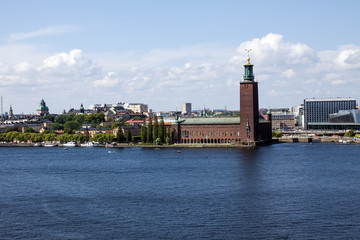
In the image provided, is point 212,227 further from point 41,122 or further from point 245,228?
point 41,122

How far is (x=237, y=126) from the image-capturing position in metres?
92.2

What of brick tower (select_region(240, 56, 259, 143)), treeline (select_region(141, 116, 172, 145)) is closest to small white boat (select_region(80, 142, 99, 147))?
treeline (select_region(141, 116, 172, 145))

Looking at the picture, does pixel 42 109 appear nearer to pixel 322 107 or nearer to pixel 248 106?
pixel 322 107

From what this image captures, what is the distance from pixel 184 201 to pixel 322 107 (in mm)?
126881

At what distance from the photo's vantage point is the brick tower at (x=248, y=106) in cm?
8988

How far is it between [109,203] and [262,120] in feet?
219

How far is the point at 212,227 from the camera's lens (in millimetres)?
28344

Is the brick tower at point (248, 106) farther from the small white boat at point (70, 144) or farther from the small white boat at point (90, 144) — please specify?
the small white boat at point (70, 144)

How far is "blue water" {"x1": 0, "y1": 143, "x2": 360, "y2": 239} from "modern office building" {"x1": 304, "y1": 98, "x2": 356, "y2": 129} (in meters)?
101

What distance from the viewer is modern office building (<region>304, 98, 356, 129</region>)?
156 m

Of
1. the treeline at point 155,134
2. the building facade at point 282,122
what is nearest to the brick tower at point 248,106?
the treeline at point 155,134

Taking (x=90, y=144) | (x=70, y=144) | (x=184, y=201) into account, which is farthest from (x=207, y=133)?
(x=184, y=201)

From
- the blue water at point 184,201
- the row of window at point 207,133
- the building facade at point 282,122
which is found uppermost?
the building facade at point 282,122

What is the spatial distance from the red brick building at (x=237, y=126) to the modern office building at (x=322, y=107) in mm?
59477
